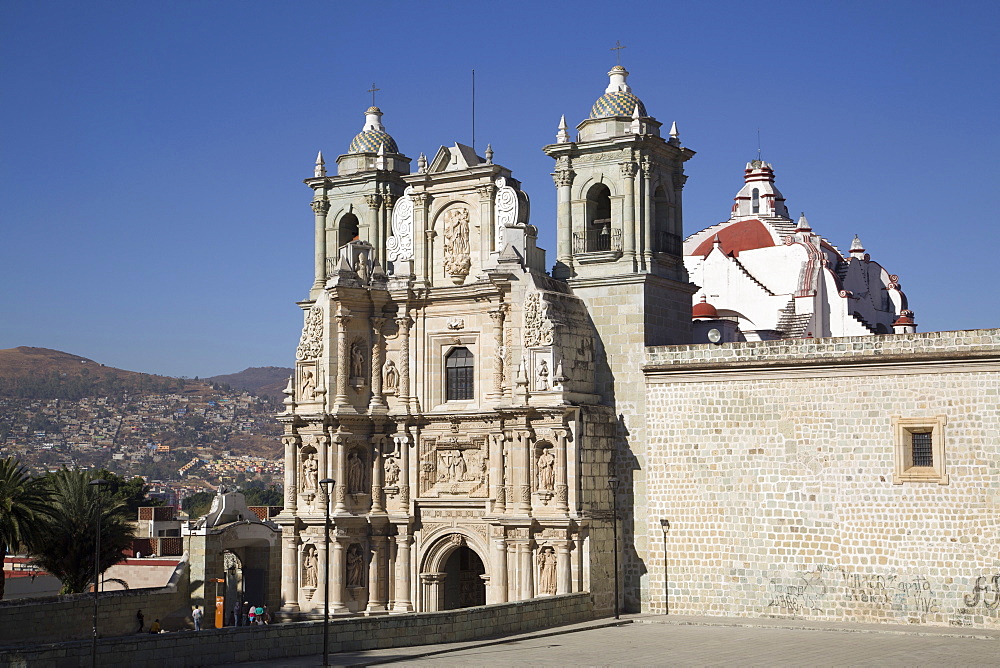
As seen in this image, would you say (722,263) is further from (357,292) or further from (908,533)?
(908,533)

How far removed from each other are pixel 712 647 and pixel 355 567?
11.8m

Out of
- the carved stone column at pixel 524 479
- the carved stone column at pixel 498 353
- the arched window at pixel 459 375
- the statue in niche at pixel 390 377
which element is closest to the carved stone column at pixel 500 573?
the carved stone column at pixel 524 479

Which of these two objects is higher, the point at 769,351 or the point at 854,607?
the point at 769,351

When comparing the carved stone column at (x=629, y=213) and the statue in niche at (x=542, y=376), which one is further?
the carved stone column at (x=629, y=213)

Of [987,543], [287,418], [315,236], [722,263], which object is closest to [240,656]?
[287,418]

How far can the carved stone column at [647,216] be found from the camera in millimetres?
31609

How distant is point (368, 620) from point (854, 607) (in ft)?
35.0

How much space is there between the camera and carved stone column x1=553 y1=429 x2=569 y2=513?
30062 mm

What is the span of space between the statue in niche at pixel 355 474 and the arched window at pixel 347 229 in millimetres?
6788

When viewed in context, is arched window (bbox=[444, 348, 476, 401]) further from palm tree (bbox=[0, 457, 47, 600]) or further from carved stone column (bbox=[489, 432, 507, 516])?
palm tree (bbox=[0, 457, 47, 600])

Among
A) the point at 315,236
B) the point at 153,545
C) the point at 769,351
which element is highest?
the point at 315,236

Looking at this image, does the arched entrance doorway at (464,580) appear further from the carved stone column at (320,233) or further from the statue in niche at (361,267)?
the carved stone column at (320,233)

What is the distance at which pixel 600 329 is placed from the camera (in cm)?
3178

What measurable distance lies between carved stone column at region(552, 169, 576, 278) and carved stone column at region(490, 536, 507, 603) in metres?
6.86
